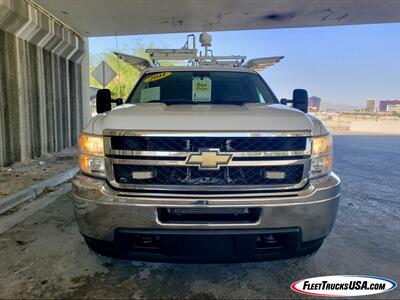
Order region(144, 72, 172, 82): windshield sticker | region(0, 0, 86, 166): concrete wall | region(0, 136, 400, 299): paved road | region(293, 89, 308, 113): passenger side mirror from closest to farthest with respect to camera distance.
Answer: region(0, 136, 400, 299): paved road, region(293, 89, 308, 113): passenger side mirror, region(144, 72, 172, 82): windshield sticker, region(0, 0, 86, 166): concrete wall

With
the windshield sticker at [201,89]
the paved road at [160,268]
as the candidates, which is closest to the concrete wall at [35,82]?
the paved road at [160,268]

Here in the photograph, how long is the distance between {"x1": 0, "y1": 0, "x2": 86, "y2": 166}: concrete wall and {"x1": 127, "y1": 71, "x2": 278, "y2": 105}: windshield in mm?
4497

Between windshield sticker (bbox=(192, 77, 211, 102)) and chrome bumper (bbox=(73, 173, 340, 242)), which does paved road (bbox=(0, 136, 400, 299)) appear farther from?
windshield sticker (bbox=(192, 77, 211, 102))

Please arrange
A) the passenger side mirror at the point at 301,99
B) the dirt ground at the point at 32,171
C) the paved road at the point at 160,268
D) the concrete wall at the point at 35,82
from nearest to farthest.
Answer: the paved road at the point at 160,268
the passenger side mirror at the point at 301,99
the dirt ground at the point at 32,171
the concrete wall at the point at 35,82

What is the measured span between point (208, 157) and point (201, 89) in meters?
1.69

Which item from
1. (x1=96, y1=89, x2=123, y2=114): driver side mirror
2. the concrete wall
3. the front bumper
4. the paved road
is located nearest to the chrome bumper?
the front bumper

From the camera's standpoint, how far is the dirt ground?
5484mm

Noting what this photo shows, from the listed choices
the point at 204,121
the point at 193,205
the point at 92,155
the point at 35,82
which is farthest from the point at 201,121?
the point at 35,82

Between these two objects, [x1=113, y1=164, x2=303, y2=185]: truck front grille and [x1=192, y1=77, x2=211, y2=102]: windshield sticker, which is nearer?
[x1=113, y1=164, x2=303, y2=185]: truck front grille

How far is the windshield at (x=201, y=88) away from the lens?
3764mm

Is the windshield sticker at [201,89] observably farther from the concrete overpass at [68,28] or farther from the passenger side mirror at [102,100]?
the concrete overpass at [68,28]

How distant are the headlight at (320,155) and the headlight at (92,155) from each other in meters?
1.56

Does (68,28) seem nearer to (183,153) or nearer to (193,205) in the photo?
(183,153)

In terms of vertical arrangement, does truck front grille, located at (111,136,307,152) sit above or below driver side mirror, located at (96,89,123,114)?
below
